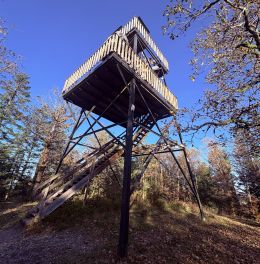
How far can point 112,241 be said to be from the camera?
596 centimetres

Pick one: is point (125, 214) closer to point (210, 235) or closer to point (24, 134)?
point (210, 235)

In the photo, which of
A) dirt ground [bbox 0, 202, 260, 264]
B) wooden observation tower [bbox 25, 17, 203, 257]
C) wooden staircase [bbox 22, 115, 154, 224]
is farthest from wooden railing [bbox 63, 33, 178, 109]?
dirt ground [bbox 0, 202, 260, 264]

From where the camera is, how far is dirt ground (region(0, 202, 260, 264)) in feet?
16.5

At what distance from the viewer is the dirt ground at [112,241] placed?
5.02m

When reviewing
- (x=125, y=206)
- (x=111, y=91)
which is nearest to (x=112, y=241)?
(x=125, y=206)

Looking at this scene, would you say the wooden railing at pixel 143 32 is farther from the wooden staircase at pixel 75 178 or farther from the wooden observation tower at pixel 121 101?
the wooden staircase at pixel 75 178

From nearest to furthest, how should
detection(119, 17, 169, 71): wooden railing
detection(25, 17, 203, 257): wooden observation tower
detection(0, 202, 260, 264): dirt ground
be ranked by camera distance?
1. detection(0, 202, 260, 264): dirt ground
2. detection(25, 17, 203, 257): wooden observation tower
3. detection(119, 17, 169, 71): wooden railing

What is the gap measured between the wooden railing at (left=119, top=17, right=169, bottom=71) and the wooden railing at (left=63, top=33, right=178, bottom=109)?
110 inches

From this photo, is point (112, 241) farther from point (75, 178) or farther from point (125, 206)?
point (75, 178)

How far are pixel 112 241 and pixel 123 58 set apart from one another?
6.90m

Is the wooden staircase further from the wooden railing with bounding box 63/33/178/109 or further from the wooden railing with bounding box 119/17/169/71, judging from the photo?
the wooden railing with bounding box 119/17/169/71

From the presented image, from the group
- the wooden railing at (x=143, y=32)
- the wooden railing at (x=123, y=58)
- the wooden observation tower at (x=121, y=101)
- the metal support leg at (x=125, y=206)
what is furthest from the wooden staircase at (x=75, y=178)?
the wooden railing at (x=143, y=32)

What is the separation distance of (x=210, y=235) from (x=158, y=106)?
270 inches

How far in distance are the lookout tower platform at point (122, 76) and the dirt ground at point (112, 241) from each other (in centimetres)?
470
